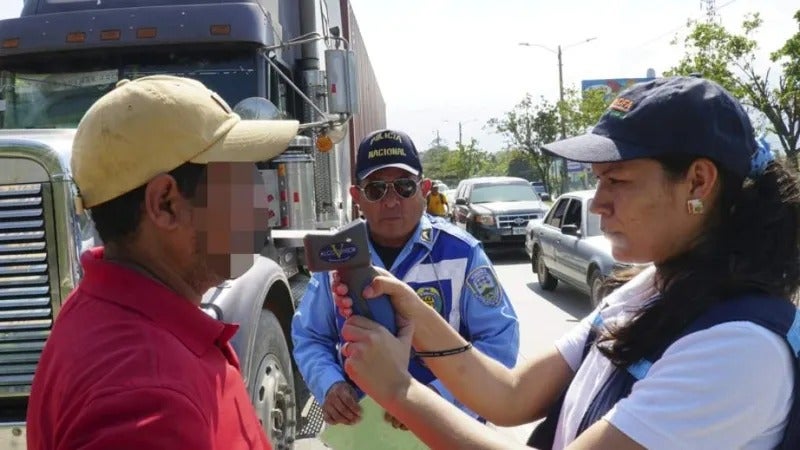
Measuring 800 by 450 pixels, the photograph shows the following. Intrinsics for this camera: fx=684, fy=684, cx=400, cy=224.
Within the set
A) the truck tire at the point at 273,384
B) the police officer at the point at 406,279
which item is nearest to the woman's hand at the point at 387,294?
the police officer at the point at 406,279

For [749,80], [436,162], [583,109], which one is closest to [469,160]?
[436,162]

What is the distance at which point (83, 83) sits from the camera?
474 centimetres

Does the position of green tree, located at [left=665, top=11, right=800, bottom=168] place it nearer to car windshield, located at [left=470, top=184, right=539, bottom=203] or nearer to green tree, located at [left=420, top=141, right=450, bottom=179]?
car windshield, located at [left=470, top=184, right=539, bottom=203]

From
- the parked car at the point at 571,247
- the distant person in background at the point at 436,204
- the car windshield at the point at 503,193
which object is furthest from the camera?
the car windshield at the point at 503,193

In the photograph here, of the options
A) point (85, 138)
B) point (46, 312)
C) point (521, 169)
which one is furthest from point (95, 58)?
point (521, 169)

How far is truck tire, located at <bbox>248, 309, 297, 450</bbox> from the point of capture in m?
3.68

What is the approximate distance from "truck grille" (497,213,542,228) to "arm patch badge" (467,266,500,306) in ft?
38.5

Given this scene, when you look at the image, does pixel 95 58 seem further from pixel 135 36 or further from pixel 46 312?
pixel 46 312

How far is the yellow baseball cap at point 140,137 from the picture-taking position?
4.16ft

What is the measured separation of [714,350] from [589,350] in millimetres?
573

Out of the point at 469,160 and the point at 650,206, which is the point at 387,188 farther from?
the point at 469,160

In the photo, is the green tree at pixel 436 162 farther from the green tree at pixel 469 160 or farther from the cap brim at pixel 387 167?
the cap brim at pixel 387 167

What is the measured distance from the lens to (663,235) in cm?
150

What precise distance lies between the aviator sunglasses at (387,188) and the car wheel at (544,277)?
8030 mm
